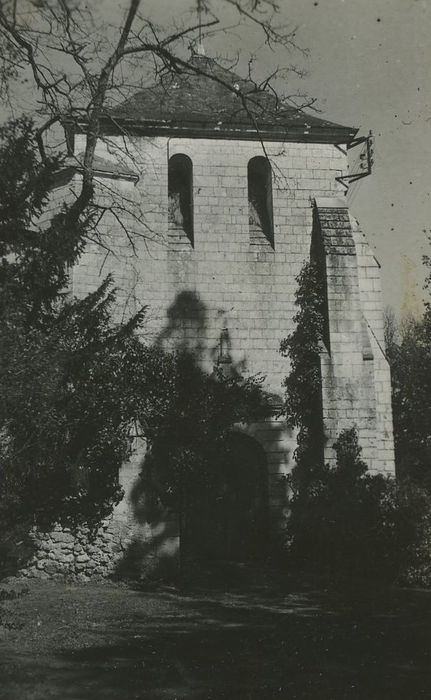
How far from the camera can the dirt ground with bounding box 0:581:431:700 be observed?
5969mm

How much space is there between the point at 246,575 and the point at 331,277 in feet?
18.9

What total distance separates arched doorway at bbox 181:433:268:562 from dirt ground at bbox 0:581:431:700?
270 cm

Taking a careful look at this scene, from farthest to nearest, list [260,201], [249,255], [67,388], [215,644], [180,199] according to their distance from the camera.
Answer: [260,201], [180,199], [249,255], [67,388], [215,644]

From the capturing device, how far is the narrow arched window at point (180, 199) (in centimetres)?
1571

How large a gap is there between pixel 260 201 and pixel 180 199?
5.69ft

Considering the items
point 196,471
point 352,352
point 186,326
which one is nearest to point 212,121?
point 186,326

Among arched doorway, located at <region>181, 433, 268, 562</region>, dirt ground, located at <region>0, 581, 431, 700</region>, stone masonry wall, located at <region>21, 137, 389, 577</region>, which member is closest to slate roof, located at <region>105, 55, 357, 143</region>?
stone masonry wall, located at <region>21, 137, 389, 577</region>

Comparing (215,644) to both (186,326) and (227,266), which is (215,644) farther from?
(227,266)

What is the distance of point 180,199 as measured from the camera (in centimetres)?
1622

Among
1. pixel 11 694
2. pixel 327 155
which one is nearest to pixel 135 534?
pixel 11 694

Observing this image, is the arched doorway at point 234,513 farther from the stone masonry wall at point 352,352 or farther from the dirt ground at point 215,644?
the dirt ground at point 215,644

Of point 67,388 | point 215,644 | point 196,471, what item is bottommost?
point 215,644

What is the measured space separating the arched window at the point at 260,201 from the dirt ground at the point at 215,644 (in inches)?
286

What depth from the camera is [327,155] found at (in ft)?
53.3
